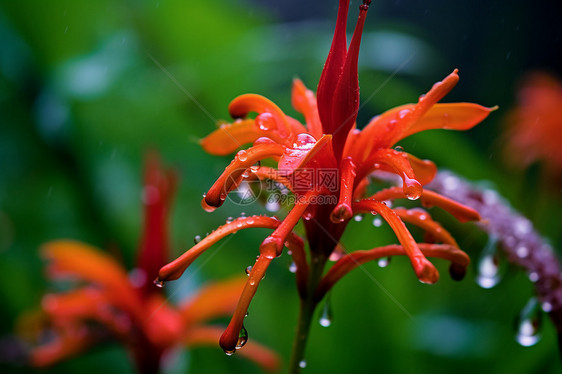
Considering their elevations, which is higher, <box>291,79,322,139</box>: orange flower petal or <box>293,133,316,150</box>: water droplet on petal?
<box>293,133,316,150</box>: water droplet on petal

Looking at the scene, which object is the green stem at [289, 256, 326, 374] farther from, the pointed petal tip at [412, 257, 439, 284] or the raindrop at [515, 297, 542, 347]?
the raindrop at [515, 297, 542, 347]

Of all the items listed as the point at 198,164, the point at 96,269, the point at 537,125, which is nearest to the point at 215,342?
the point at 96,269

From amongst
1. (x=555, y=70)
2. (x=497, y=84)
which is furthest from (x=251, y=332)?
(x=555, y=70)

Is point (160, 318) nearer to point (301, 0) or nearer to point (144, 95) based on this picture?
point (144, 95)

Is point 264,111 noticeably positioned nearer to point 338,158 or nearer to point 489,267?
point 338,158

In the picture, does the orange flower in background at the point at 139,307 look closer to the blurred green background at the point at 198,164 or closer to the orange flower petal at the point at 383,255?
the blurred green background at the point at 198,164

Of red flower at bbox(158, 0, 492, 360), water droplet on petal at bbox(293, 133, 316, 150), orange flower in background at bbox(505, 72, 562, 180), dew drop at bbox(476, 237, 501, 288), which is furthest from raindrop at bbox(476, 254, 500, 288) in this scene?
orange flower in background at bbox(505, 72, 562, 180)
